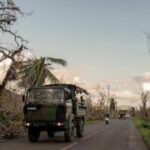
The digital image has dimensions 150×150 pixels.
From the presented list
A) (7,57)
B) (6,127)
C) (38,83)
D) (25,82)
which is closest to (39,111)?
(6,127)

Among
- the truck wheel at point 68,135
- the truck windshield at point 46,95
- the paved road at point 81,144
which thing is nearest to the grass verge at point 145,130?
the paved road at point 81,144

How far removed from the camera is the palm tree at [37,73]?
89.7 ft

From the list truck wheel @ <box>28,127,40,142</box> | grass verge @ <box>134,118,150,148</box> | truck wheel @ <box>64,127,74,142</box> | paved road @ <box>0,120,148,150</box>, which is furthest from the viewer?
grass verge @ <box>134,118,150,148</box>

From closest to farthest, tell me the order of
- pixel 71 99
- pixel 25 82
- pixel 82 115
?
pixel 71 99, pixel 82 115, pixel 25 82

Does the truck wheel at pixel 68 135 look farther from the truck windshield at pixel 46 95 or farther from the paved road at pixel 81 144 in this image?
the truck windshield at pixel 46 95

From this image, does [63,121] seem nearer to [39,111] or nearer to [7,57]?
[39,111]

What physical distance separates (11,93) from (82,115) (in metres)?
4.59

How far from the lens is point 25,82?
1048 inches

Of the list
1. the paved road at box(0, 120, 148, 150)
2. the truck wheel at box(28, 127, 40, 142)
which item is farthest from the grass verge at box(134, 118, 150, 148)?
the truck wheel at box(28, 127, 40, 142)

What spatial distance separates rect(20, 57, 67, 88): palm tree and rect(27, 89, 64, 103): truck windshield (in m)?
8.09

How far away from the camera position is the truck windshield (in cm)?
1811

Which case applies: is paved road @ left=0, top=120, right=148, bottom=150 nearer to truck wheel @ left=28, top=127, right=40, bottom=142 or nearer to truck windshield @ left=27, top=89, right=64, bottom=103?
truck wheel @ left=28, top=127, right=40, bottom=142

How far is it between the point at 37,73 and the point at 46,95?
1023 cm

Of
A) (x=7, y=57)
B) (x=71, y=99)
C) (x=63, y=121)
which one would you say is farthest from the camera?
(x=7, y=57)
